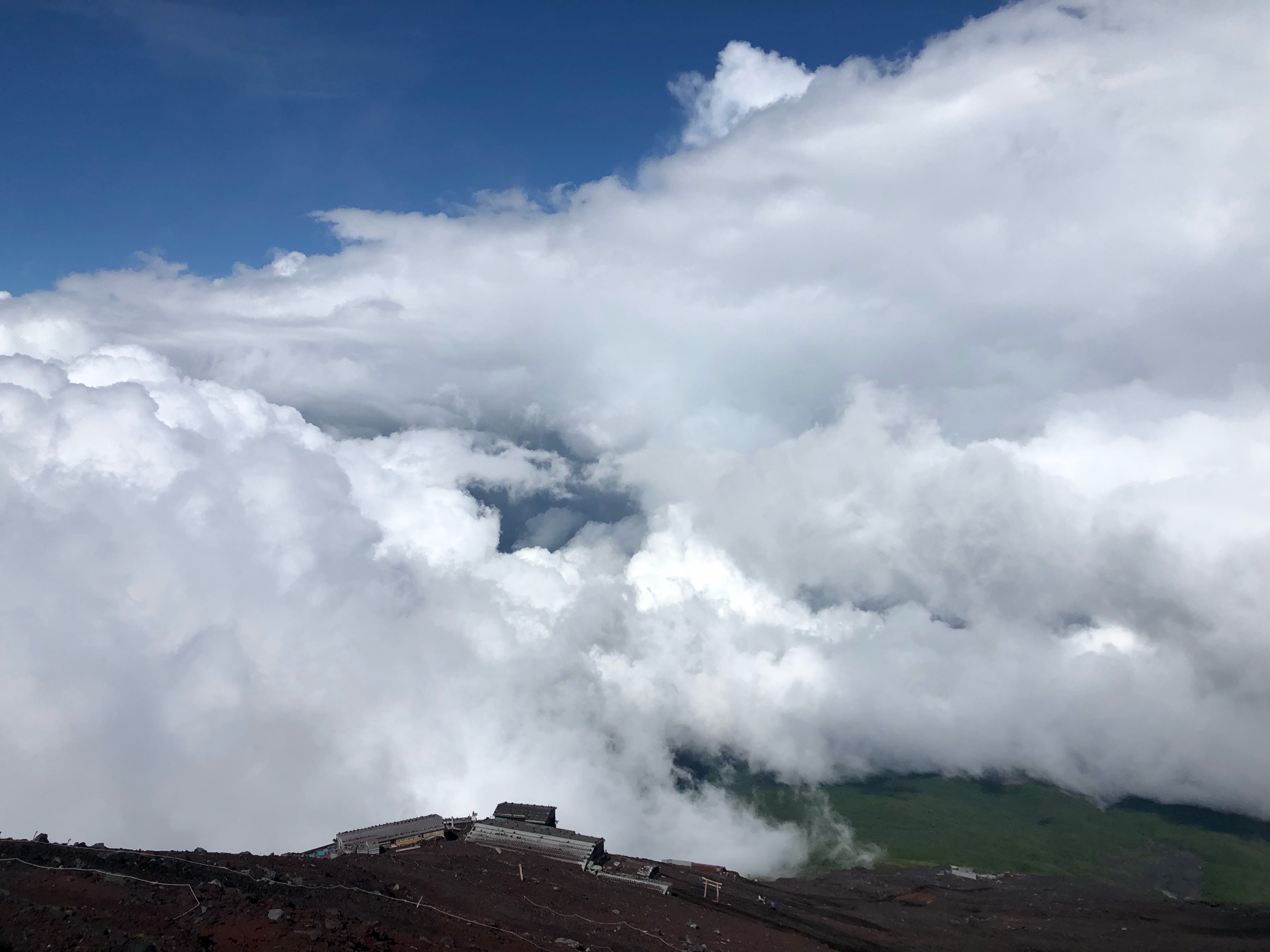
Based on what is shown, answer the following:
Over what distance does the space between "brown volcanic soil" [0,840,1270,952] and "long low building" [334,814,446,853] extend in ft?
8.04

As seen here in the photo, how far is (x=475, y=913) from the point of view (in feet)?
182

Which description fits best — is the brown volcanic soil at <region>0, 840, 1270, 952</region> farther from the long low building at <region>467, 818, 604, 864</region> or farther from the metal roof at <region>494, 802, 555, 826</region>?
the metal roof at <region>494, 802, 555, 826</region>

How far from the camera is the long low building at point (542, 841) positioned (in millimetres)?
90625

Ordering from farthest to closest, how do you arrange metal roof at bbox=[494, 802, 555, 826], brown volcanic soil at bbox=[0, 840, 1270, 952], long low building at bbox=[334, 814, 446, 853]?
metal roof at bbox=[494, 802, 555, 826], long low building at bbox=[334, 814, 446, 853], brown volcanic soil at bbox=[0, 840, 1270, 952]

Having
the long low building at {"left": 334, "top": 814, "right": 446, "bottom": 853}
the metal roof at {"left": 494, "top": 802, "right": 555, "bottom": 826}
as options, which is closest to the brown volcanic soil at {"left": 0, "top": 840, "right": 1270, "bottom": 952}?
the long low building at {"left": 334, "top": 814, "right": 446, "bottom": 853}

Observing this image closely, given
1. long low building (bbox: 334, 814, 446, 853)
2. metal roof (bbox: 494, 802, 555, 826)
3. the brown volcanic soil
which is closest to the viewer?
the brown volcanic soil

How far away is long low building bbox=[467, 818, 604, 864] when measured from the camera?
297 feet

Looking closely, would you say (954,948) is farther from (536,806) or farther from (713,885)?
(536,806)

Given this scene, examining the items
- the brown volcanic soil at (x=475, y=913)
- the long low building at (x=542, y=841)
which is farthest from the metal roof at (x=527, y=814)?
the brown volcanic soil at (x=475, y=913)

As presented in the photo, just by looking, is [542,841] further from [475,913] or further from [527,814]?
[475,913]

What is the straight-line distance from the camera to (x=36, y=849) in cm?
4338

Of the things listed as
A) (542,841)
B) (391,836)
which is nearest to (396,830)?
(391,836)

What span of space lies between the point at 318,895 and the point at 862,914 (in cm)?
9001

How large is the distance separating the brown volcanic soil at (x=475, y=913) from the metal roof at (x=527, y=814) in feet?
39.8
